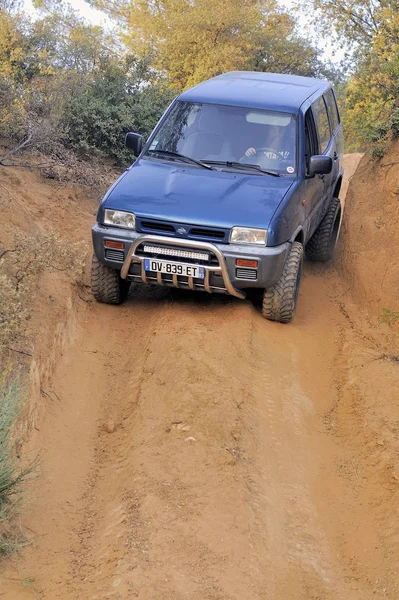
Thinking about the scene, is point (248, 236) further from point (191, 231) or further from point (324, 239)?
point (324, 239)

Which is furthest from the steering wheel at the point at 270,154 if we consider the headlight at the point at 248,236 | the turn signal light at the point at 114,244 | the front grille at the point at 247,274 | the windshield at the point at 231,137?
the turn signal light at the point at 114,244

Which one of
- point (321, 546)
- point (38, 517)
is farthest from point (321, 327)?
point (38, 517)

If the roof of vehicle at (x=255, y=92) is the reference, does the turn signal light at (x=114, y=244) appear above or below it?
below

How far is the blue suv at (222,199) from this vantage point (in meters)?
7.25

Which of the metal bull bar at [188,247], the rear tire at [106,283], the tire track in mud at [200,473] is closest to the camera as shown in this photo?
the tire track in mud at [200,473]

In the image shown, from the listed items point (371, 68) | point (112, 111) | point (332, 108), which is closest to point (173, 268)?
A: point (332, 108)

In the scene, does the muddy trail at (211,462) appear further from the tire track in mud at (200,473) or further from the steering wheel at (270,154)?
the steering wheel at (270,154)

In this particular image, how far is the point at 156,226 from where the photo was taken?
24.1 feet

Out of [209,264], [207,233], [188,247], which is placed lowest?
[209,264]

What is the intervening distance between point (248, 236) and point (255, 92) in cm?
228

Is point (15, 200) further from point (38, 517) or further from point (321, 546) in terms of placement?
point (321, 546)

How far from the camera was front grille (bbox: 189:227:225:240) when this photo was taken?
23.7 feet

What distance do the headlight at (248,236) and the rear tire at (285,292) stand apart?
21.4 inches

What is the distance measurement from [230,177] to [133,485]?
11.7 ft
